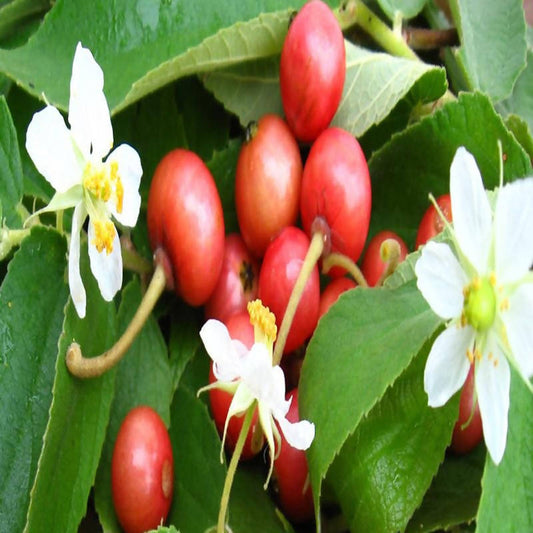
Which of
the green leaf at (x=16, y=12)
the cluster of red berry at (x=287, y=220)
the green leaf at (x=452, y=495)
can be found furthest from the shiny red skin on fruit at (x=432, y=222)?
the green leaf at (x=16, y=12)

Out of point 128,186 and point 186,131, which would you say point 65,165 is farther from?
point 186,131

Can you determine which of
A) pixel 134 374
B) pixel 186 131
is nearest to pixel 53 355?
pixel 134 374

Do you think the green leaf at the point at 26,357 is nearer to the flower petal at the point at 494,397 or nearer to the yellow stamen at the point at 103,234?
the yellow stamen at the point at 103,234

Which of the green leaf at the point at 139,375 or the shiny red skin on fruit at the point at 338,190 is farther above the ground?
the shiny red skin on fruit at the point at 338,190

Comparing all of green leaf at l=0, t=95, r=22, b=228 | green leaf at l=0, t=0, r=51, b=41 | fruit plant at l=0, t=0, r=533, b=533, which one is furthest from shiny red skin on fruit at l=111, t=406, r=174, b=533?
green leaf at l=0, t=0, r=51, b=41

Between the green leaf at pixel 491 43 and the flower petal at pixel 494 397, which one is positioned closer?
the flower petal at pixel 494 397

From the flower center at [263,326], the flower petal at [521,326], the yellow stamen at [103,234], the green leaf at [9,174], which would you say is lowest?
the flower petal at [521,326]
